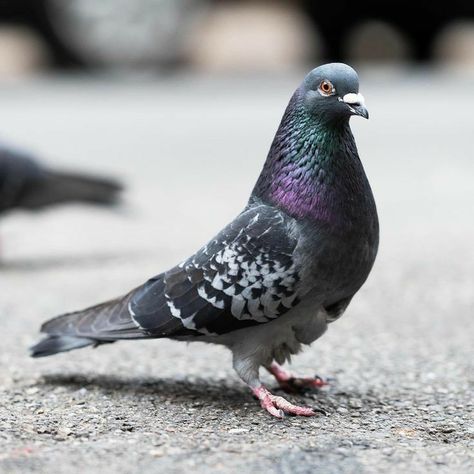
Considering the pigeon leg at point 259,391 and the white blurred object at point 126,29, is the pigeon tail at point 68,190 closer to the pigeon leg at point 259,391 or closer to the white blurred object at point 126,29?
the pigeon leg at point 259,391

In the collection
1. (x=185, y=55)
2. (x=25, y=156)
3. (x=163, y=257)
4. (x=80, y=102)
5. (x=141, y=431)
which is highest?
(x=185, y=55)

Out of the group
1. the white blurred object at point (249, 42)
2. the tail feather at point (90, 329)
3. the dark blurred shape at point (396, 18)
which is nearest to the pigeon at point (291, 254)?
the tail feather at point (90, 329)

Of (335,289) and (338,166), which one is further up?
(338,166)

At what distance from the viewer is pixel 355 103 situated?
10.9ft

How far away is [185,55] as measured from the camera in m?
17.8

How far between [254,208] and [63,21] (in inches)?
578

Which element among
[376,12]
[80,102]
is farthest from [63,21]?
[376,12]

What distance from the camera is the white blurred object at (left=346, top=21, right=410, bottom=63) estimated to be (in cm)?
1952

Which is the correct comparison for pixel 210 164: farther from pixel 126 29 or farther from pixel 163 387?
pixel 163 387

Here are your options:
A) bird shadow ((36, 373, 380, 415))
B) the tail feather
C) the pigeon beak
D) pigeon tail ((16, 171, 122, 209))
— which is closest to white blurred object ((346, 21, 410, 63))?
pigeon tail ((16, 171, 122, 209))

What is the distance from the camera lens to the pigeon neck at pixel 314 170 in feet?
11.3

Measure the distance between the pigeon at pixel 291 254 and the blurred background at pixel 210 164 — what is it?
0.29 m

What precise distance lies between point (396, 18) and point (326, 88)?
17.7 metres

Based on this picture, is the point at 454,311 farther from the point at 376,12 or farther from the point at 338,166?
the point at 376,12
